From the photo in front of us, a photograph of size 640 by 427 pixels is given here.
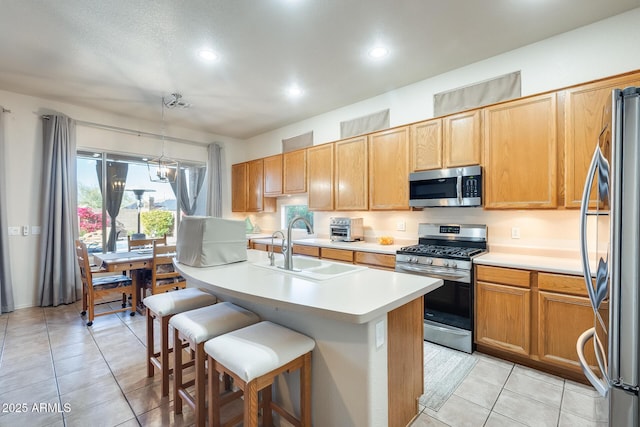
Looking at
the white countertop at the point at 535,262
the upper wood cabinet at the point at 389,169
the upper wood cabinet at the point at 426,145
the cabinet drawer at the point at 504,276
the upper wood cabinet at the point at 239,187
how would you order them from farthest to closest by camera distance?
the upper wood cabinet at the point at 239,187 < the upper wood cabinet at the point at 389,169 < the upper wood cabinet at the point at 426,145 < the cabinet drawer at the point at 504,276 < the white countertop at the point at 535,262

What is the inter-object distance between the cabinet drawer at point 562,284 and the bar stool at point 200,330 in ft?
7.27

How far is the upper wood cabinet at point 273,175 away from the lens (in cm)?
516

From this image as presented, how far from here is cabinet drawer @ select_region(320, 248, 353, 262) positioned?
12.1ft

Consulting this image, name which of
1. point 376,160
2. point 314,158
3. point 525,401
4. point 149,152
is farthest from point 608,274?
point 149,152

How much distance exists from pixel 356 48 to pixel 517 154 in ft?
6.00

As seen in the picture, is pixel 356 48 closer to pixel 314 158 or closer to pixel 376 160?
pixel 376 160

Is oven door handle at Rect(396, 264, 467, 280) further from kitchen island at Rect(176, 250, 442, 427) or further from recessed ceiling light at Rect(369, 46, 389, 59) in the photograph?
recessed ceiling light at Rect(369, 46, 389, 59)

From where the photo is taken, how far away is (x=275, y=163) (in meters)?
5.24

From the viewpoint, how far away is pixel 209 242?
2.12 meters

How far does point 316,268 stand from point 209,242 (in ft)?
2.73

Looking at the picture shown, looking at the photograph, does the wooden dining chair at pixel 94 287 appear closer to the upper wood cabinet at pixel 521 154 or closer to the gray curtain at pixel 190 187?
the gray curtain at pixel 190 187

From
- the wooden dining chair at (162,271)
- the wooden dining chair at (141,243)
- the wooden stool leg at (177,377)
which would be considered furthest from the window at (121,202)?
the wooden stool leg at (177,377)

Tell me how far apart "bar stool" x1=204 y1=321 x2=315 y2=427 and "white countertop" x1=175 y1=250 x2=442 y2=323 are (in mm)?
225

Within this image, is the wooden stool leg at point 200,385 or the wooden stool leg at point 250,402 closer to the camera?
the wooden stool leg at point 250,402
